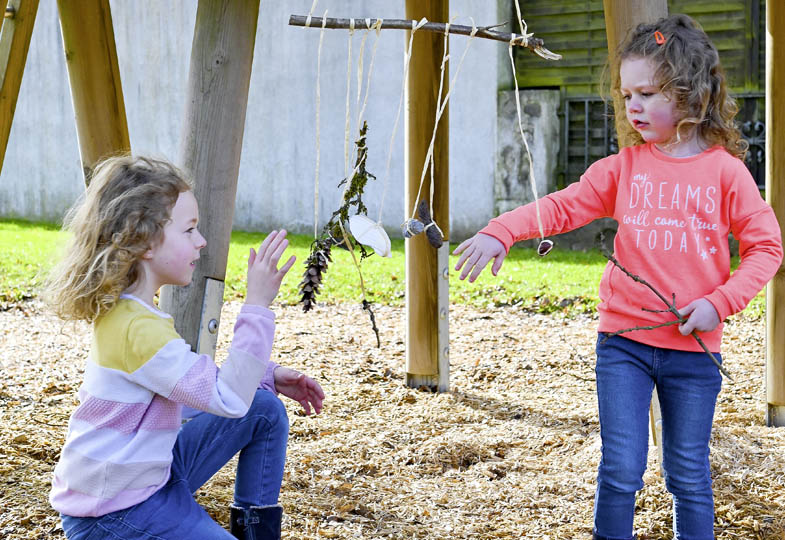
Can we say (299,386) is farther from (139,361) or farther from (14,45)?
(14,45)

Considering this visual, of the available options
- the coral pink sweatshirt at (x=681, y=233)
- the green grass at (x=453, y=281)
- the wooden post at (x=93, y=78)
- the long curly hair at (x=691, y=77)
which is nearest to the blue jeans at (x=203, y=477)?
the coral pink sweatshirt at (x=681, y=233)

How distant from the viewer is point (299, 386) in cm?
224

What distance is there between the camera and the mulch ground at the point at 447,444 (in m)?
2.64

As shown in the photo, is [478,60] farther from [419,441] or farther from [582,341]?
[419,441]

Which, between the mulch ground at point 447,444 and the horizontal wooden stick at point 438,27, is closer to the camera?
the horizontal wooden stick at point 438,27

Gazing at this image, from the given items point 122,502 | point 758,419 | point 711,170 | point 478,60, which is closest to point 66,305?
point 122,502

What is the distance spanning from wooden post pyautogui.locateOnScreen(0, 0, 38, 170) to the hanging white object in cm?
185

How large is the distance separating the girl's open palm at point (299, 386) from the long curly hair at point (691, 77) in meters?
1.07

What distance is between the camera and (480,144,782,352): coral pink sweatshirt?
208 cm

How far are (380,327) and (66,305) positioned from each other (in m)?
3.94

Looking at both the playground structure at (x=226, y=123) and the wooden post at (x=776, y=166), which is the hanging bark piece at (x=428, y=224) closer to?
the playground structure at (x=226, y=123)

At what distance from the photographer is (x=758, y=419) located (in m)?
3.72

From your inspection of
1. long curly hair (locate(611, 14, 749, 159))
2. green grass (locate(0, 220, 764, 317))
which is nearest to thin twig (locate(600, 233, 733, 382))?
long curly hair (locate(611, 14, 749, 159))

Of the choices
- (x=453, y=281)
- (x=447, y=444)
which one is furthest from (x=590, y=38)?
(x=447, y=444)
